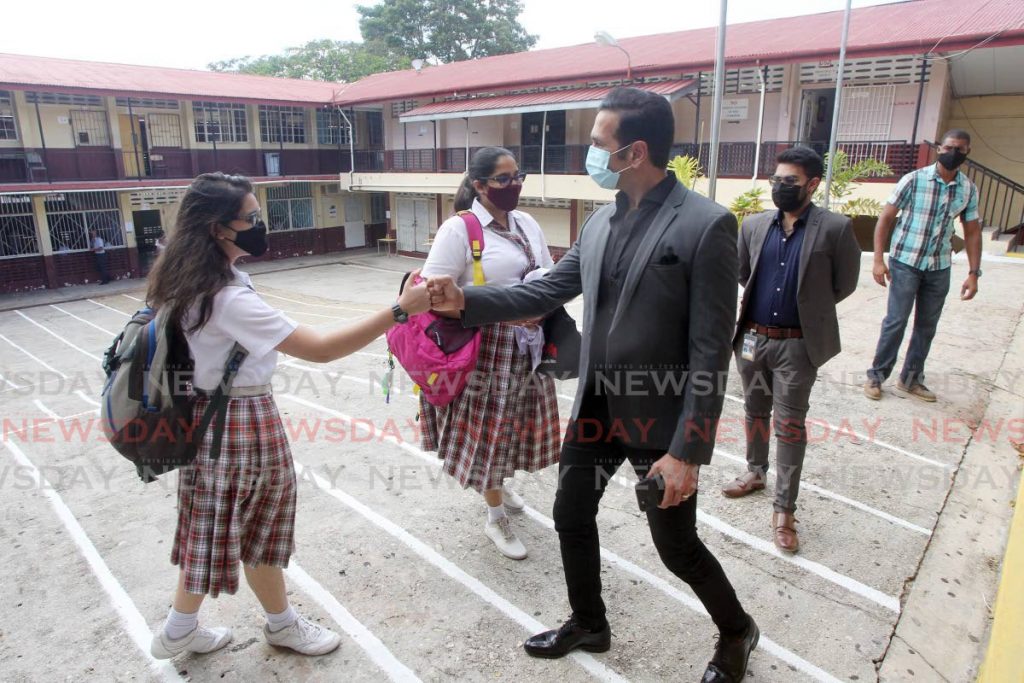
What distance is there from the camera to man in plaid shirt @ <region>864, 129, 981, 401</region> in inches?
177

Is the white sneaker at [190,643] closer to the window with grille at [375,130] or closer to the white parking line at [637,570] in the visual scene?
the white parking line at [637,570]

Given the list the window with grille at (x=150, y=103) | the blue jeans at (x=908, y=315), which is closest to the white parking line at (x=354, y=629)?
the blue jeans at (x=908, y=315)

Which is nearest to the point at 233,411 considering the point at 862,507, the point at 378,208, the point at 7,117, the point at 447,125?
the point at 862,507

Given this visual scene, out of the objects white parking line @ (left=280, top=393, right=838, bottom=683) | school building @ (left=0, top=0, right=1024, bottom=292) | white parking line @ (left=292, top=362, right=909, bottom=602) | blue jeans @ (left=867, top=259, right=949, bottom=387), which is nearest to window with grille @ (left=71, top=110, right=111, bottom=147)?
school building @ (left=0, top=0, right=1024, bottom=292)

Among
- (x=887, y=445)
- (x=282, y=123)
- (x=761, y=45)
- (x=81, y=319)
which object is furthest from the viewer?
(x=282, y=123)

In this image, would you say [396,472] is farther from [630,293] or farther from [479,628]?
[630,293]

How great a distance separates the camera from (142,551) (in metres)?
3.03

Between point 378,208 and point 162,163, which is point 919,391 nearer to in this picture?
point 162,163

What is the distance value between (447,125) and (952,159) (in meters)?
18.5

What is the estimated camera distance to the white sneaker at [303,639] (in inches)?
93.0

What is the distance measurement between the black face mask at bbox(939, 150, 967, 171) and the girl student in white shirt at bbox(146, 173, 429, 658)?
4.00m

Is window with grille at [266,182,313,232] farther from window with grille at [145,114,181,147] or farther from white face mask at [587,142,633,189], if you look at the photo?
white face mask at [587,142,633,189]

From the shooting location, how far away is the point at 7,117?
16.9 meters

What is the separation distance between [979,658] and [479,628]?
5.80 ft
